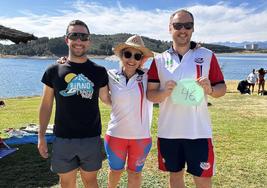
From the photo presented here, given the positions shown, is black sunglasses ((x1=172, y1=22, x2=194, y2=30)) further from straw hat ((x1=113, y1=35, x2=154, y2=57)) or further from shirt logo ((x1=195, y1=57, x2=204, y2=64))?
straw hat ((x1=113, y1=35, x2=154, y2=57))

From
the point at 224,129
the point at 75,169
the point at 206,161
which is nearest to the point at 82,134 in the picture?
the point at 75,169

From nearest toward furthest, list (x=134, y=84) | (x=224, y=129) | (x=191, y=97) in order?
(x=191, y=97) < (x=134, y=84) < (x=224, y=129)

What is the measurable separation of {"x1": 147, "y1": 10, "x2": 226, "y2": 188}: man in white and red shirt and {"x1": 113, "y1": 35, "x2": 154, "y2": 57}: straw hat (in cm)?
27

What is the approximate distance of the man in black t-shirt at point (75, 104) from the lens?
3.82 m

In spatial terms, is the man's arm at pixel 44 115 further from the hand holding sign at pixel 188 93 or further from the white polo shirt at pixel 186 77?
the hand holding sign at pixel 188 93

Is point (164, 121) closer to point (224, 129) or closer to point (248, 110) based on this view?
point (224, 129)

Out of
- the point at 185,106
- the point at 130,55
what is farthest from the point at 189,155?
the point at 130,55

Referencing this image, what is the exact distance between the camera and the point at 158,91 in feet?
13.0

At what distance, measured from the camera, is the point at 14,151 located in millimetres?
7461

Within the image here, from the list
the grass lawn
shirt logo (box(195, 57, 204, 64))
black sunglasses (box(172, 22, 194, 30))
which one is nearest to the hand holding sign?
shirt logo (box(195, 57, 204, 64))

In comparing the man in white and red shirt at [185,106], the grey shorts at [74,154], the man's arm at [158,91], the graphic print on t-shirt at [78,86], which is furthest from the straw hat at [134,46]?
the grey shorts at [74,154]

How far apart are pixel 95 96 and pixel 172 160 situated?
1054mm

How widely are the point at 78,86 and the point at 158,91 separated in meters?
0.82

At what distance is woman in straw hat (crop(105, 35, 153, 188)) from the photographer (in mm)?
4207
